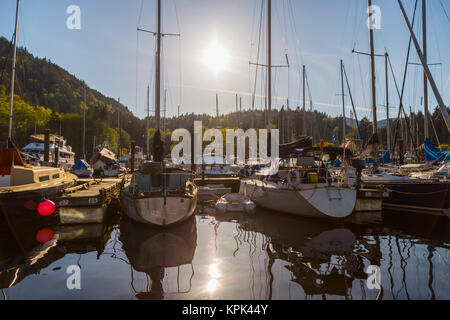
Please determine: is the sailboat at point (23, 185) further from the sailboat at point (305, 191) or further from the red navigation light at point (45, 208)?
the sailboat at point (305, 191)

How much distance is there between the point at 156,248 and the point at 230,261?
2.41 m

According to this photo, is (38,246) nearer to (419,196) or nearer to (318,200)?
(318,200)

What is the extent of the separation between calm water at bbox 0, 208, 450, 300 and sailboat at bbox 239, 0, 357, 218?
898 mm

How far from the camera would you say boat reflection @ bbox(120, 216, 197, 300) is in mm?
6086

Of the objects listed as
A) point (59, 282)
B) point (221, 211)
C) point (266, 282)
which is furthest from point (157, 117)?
point (266, 282)

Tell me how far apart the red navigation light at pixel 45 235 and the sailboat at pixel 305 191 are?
364 inches

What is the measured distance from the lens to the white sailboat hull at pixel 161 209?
9883 mm

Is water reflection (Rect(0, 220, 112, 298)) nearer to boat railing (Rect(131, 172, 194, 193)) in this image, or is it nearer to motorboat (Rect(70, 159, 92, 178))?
boat railing (Rect(131, 172, 194, 193))

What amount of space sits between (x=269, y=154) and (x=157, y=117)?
6.58 metres

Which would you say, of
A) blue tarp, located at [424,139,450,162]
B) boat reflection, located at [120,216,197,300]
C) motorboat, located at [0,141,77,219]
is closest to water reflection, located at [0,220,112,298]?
boat reflection, located at [120,216,197,300]

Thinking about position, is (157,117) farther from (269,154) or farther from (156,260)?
(156,260)

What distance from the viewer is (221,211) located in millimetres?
14688

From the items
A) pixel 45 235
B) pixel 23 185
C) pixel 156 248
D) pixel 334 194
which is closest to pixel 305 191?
pixel 334 194

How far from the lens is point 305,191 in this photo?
38.7ft
